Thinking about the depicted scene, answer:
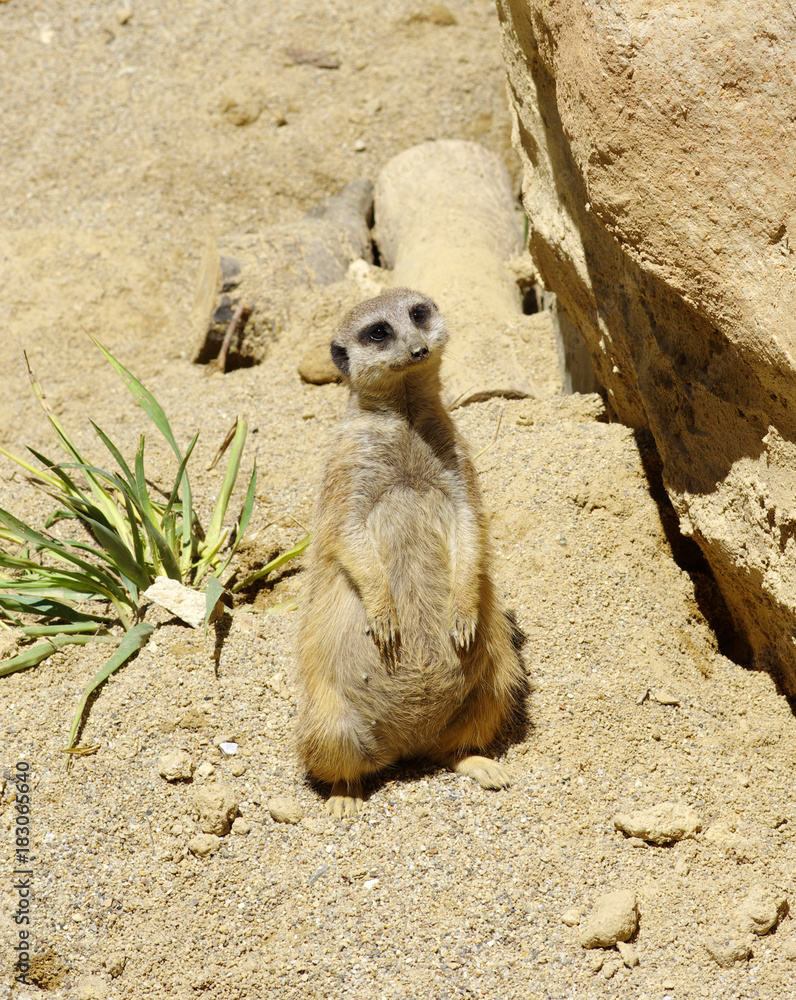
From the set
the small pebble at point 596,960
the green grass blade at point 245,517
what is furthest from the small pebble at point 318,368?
the small pebble at point 596,960

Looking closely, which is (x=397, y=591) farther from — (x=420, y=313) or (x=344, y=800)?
(x=420, y=313)

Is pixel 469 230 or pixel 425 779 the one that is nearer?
pixel 425 779

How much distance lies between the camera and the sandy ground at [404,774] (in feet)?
6.95

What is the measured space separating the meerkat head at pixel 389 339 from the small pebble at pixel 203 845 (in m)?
1.31

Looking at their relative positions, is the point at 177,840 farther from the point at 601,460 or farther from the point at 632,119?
the point at 632,119

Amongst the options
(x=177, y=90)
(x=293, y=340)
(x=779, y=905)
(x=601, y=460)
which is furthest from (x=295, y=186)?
(x=779, y=905)

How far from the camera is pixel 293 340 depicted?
4.39 m

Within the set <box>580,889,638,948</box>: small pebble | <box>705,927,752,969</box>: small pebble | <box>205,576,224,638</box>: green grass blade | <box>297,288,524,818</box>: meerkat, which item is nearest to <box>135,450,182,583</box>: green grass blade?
<box>205,576,224,638</box>: green grass blade

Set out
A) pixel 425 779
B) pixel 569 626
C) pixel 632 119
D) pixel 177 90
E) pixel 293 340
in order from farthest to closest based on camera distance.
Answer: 1. pixel 177 90
2. pixel 293 340
3. pixel 569 626
4. pixel 425 779
5. pixel 632 119

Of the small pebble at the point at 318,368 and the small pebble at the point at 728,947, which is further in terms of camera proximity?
the small pebble at the point at 318,368

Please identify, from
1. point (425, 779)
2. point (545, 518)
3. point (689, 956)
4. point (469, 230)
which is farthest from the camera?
point (469, 230)

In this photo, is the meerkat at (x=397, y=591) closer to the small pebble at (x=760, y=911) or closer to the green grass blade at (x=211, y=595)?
the green grass blade at (x=211, y=595)

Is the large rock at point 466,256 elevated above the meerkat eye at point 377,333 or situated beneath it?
situated beneath

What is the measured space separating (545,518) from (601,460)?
302 mm
